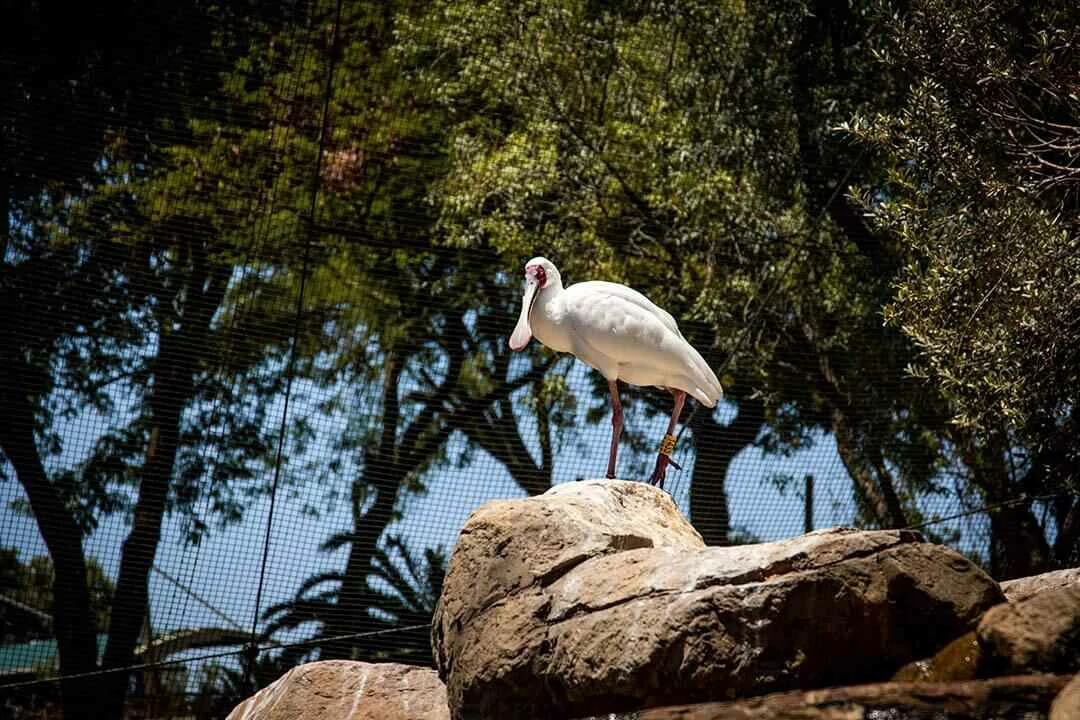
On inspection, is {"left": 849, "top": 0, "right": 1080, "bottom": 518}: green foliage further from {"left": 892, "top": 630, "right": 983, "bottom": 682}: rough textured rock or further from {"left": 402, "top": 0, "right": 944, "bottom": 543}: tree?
{"left": 402, "top": 0, "right": 944, "bottom": 543}: tree

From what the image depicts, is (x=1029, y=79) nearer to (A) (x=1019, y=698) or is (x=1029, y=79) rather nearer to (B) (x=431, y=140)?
(A) (x=1019, y=698)

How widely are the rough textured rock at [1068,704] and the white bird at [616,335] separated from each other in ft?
6.97

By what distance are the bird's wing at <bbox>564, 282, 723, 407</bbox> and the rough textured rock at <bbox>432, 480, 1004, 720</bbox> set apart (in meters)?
1.09

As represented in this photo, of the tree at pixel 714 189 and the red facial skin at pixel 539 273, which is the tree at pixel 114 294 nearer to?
the tree at pixel 714 189

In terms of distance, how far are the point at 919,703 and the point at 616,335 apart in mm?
2156

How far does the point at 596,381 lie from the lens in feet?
26.1

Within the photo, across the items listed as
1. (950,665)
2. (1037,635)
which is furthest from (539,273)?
(1037,635)

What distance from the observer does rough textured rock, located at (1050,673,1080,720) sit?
205 cm

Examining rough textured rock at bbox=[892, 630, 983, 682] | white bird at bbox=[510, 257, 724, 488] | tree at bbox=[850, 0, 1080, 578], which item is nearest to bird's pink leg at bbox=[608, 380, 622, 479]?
white bird at bbox=[510, 257, 724, 488]

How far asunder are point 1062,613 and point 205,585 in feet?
17.6

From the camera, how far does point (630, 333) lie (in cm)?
423

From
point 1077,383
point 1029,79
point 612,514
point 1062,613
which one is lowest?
point 1062,613

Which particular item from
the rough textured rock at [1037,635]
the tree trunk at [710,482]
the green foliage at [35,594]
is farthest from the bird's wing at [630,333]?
the green foliage at [35,594]

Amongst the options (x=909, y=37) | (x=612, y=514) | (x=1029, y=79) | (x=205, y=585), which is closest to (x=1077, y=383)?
(x=1029, y=79)
